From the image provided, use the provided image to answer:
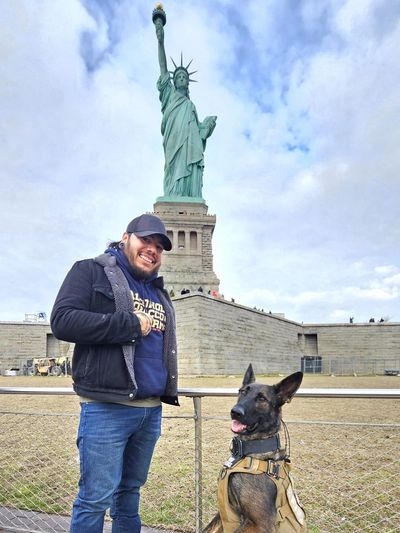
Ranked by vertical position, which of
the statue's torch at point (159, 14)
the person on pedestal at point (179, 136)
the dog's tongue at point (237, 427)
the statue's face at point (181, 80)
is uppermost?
the statue's torch at point (159, 14)

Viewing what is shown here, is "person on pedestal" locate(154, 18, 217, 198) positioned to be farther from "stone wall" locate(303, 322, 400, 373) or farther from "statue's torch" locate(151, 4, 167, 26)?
"stone wall" locate(303, 322, 400, 373)

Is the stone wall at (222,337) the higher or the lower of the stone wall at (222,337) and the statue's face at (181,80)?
the lower

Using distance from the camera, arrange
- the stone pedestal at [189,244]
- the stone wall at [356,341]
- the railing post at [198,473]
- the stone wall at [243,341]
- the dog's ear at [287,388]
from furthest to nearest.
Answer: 1. the stone wall at [356,341]
2. the stone pedestal at [189,244]
3. the stone wall at [243,341]
4. the railing post at [198,473]
5. the dog's ear at [287,388]

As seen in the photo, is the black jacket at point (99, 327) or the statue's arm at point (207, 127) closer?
the black jacket at point (99, 327)

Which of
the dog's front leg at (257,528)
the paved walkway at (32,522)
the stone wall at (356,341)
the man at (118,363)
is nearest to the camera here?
the dog's front leg at (257,528)

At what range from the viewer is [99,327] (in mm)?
2758

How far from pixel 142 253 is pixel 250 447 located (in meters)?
1.49

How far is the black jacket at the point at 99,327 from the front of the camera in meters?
2.77

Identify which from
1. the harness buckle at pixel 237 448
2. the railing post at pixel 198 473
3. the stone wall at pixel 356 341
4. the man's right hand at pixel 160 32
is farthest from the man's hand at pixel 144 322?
the man's right hand at pixel 160 32

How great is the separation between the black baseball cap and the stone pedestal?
1686 inches

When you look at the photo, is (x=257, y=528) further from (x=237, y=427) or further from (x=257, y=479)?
(x=237, y=427)

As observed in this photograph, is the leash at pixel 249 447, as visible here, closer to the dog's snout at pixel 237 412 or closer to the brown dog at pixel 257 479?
the brown dog at pixel 257 479

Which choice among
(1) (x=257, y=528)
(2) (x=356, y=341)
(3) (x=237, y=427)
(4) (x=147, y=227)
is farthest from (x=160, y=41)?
(1) (x=257, y=528)

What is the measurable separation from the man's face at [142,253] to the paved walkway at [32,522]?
239 centimetres
